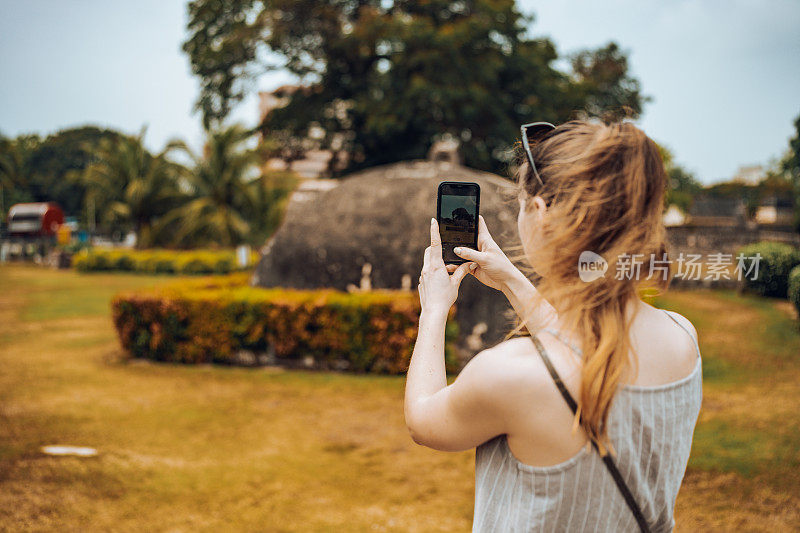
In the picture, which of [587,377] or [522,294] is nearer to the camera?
[587,377]

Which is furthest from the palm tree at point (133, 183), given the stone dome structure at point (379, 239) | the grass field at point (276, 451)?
the stone dome structure at point (379, 239)

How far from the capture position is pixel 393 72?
16203 millimetres

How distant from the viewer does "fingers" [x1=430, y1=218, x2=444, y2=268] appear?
1.60 metres

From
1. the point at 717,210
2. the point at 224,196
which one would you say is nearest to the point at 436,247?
the point at 224,196

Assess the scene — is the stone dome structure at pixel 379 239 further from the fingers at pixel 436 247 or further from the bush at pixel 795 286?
the fingers at pixel 436 247

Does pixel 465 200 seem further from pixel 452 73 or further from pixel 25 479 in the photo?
pixel 452 73

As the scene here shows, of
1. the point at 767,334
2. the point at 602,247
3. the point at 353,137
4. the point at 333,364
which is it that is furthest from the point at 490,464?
the point at 353,137

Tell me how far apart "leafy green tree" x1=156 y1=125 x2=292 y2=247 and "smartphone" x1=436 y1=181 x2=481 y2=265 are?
28.2 m

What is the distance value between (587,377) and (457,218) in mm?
621

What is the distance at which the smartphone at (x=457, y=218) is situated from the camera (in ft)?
5.41

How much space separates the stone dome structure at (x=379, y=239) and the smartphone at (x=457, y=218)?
21.5 feet

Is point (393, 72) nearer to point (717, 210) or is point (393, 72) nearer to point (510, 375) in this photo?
point (510, 375)

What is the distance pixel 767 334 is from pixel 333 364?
711 cm

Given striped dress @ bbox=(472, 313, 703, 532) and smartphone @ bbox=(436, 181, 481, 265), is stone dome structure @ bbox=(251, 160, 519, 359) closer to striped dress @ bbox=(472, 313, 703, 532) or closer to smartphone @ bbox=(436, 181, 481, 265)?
smartphone @ bbox=(436, 181, 481, 265)
